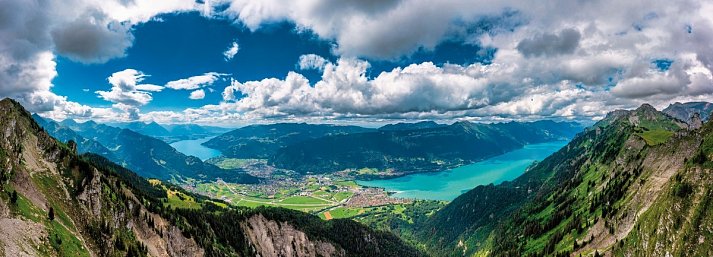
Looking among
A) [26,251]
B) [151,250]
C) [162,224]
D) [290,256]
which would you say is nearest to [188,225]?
[162,224]

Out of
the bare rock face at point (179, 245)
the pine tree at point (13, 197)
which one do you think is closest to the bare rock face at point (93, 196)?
the pine tree at point (13, 197)

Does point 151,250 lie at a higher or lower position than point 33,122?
lower

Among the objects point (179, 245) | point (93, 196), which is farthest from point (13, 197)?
point (179, 245)

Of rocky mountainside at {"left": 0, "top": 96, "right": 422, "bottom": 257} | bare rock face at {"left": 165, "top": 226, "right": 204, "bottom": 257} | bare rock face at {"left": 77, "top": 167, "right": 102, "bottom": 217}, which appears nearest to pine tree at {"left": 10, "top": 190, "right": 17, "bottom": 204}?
rocky mountainside at {"left": 0, "top": 96, "right": 422, "bottom": 257}

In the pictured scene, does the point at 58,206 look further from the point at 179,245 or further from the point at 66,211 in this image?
the point at 179,245

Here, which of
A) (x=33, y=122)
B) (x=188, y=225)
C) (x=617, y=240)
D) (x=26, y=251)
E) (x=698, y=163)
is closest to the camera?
(x=26, y=251)

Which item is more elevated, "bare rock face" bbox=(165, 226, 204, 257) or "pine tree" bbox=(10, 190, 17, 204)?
"pine tree" bbox=(10, 190, 17, 204)

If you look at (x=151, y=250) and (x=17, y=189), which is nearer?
(x=17, y=189)

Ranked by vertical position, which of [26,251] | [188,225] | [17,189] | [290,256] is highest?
[17,189]

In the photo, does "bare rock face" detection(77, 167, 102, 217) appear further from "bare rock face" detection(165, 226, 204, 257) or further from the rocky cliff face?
"bare rock face" detection(165, 226, 204, 257)

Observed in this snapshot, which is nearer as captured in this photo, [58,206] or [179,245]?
[58,206]

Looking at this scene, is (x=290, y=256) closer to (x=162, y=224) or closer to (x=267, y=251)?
(x=267, y=251)
